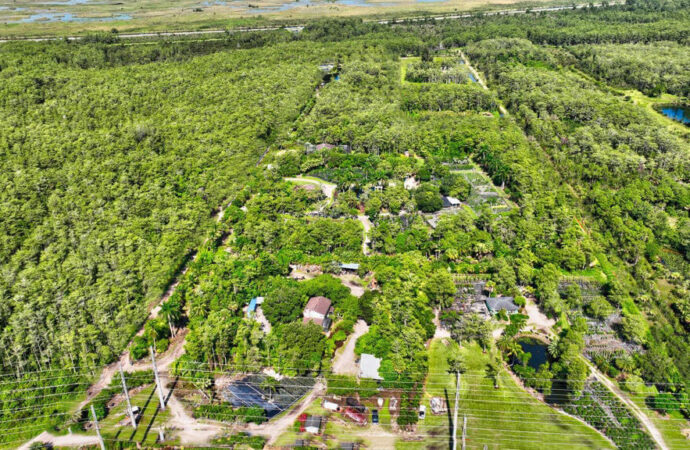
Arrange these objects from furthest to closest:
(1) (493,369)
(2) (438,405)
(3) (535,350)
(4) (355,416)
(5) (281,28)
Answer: (5) (281,28) → (3) (535,350) → (1) (493,369) → (2) (438,405) → (4) (355,416)

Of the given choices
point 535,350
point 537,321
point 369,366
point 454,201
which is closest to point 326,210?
point 454,201

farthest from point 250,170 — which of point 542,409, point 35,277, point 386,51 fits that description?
point 386,51

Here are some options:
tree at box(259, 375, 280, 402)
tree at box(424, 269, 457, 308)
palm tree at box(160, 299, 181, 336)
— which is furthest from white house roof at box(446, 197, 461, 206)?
palm tree at box(160, 299, 181, 336)

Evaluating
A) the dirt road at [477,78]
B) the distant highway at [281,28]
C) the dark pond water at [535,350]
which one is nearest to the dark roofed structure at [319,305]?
the dark pond water at [535,350]

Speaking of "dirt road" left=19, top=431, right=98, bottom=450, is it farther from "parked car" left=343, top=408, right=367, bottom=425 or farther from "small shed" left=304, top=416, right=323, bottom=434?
"parked car" left=343, top=408, right=367, bottom=425

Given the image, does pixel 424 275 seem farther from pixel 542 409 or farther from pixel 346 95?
pixel 346 95

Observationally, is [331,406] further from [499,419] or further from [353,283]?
[353,283]
